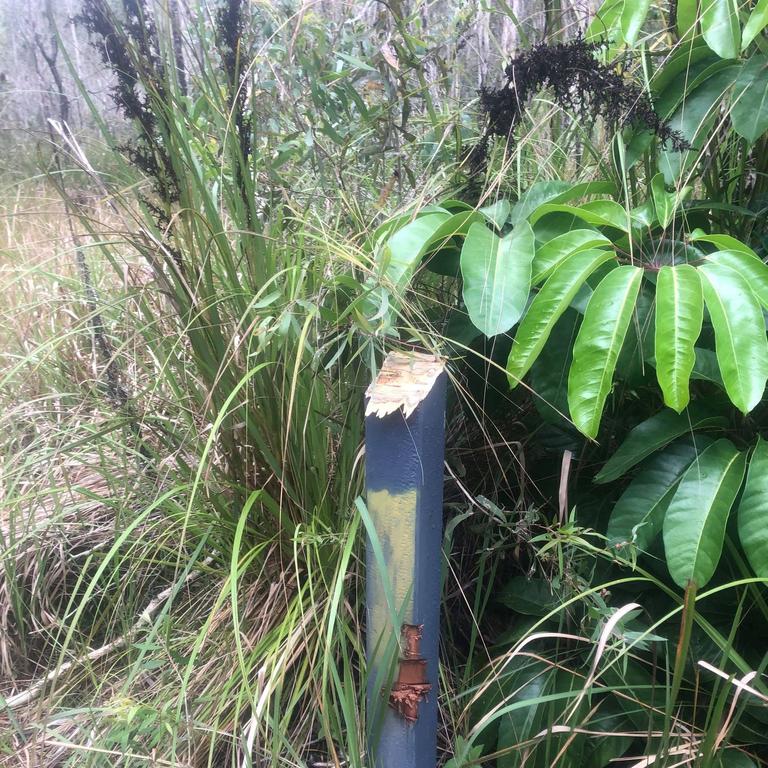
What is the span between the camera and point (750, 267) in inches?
33.7

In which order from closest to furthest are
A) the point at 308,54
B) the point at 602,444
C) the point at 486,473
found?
the point at 602,444, the point at 486,473, the point at 308,54

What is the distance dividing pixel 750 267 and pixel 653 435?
0.29m

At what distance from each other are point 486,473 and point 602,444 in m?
0.24

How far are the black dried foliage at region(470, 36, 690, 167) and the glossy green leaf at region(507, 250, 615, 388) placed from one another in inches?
12.0

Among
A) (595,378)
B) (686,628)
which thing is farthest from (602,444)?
(686,628)

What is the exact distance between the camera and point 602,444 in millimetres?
1204

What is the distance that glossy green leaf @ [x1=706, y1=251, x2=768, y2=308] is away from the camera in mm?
832

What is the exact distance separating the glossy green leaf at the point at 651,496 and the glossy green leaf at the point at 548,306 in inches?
12.1

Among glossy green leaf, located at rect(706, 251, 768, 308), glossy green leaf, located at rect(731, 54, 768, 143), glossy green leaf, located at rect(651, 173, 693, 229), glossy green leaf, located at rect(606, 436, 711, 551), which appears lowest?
A: glossy green leaf, located at rect(606, 436, 711, 551)

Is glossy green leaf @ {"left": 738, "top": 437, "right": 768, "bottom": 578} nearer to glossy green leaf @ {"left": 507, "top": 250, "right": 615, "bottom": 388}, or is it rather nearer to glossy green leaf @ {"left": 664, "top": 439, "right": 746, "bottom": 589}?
glossy green leaf @ {"left": 664, "top": 439, "right": 746, "bottom": 589}

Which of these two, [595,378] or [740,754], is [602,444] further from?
[740,754]

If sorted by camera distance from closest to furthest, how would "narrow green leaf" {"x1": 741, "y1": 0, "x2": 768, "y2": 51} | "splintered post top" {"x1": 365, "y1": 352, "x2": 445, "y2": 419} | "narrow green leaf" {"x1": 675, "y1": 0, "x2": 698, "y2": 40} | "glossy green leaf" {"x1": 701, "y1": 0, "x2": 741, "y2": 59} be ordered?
"splintered post top" {"x1": 365, "y1": 352, "x2": 445, "y2": 419} → "narrow green leaf" {"x1": 741, "y1": 0, "x2": 768, "y2": 51} → "glossy green leaf" {"x1": 701, "y1": 0, "x2": 741, "y2": 59} → "narrow green leaf" {"x1": 675, "y1": 0, "x2": 698, "y2": 40}

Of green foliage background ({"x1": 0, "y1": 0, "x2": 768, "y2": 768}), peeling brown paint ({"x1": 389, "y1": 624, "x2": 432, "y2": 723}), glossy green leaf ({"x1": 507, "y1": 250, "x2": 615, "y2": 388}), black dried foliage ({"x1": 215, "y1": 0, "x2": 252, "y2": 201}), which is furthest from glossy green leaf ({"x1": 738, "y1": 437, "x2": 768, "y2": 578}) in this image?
black dried foliage ({"x1": 215, "y1": 0, "x2": 252, "y2": 201})

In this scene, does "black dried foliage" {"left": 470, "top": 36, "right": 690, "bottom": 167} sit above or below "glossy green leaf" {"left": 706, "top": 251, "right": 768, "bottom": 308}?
above
